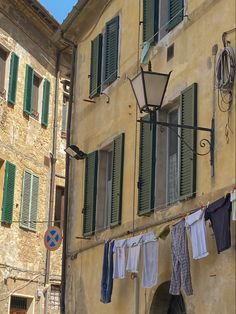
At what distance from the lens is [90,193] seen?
13.8 meters

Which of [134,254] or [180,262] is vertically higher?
[134,254]

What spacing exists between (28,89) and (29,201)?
311 centimetres

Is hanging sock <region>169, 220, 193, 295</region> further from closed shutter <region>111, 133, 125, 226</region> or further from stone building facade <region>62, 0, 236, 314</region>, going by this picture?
closed shutter <region>111, 133, 125, 226</region>

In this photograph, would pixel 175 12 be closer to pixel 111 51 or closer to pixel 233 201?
pixel 111 51

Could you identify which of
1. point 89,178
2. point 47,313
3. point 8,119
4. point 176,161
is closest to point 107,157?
point 89,178

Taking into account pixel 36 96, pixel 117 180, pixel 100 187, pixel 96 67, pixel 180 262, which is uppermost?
pixel 36 96

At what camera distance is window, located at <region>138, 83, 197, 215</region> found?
1022cm

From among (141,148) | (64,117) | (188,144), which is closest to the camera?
(188,144)

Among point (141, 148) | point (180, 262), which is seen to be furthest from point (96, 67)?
point (180, 262)

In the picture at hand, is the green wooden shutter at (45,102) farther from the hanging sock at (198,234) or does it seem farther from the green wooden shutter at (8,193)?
the hanging sock at (198,234)

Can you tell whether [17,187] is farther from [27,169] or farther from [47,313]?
[47,313]

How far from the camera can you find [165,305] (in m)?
10.8

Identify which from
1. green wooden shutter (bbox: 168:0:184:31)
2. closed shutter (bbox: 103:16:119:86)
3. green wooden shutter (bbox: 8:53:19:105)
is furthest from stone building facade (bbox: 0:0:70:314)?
green wooden shutter (bbox: 168:0:184:31)

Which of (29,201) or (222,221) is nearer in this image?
(222,221)
